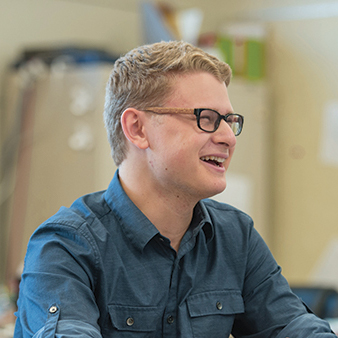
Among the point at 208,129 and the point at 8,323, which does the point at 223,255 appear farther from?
the point at 8,323

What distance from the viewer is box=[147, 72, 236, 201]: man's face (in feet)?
3.93

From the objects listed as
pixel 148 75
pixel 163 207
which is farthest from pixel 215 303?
pixel 148 75

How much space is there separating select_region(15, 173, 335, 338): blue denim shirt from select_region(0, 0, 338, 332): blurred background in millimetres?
1455

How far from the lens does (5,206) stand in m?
3.00

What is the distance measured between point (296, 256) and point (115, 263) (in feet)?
8.70

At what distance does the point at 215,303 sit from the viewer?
1.25 meters

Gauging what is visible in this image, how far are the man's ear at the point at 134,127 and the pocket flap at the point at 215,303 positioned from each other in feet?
1.21

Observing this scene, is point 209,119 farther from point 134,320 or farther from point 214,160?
point 134,320

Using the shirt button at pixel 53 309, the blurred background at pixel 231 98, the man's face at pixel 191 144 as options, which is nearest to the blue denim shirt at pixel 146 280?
the shirt button at pixel 53 309

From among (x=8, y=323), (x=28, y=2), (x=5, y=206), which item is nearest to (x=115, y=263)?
(x=8, y=323)

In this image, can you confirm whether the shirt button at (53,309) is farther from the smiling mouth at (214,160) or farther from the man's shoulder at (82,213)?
the smiling mouth at (214,160)

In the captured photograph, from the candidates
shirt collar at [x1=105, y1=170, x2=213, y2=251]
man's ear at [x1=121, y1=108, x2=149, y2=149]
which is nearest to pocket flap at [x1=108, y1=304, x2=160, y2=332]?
shirt collar at [x1=105, y1=170, x2=213, y2=251]

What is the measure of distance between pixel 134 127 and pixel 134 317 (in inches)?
16.7

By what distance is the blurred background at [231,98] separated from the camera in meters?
2.76
